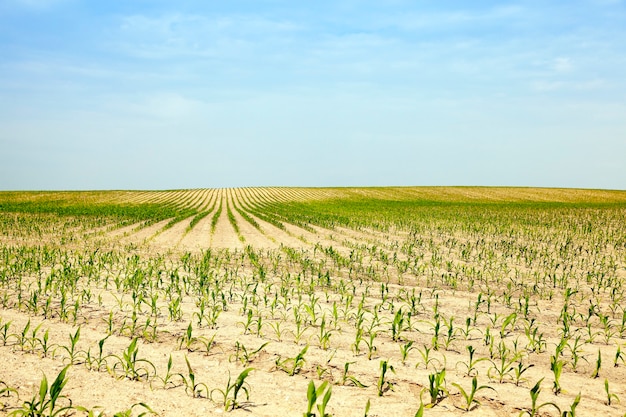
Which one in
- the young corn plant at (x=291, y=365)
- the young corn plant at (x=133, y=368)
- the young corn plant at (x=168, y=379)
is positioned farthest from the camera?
the young corn plant at (x=291, y=365)

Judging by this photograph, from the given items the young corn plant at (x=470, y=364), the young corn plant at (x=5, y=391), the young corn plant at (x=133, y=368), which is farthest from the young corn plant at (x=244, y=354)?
the young corn plant at (x=470, y=364)

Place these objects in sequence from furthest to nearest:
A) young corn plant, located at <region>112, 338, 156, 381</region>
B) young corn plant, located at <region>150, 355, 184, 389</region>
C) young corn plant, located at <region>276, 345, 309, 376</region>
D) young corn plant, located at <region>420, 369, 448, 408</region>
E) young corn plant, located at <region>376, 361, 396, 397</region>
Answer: young corn plant, located at <region>276, 345, 309, 376</region>
young corn plant, located at <region>112, 338, 156, 381</region>
young corn plant, located at <region>150, 355, 184, 389</region>
young corn plant, located at <region>376, 361, 396, 397</region>
young corn plant, located at <region>420, 369, 448, 408</region>

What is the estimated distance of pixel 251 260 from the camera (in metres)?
13.3

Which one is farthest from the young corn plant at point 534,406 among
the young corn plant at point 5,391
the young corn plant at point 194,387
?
the young corn plant at point 5,391

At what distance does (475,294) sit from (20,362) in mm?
8556

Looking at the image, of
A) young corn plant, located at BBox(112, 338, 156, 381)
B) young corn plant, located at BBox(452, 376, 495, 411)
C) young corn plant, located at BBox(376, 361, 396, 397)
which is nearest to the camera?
young corn plant, located at BBox(452, 376, 495, 411)

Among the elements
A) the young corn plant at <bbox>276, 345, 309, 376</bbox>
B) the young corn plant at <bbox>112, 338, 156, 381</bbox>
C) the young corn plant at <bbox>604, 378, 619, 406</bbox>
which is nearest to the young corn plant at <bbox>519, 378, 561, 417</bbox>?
the young corn plant at <bbox>604, 378, 619, 406</bbox>

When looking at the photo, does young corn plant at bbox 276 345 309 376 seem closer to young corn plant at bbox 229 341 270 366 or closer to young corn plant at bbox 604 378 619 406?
young corn plant at bbox 229 341 270 366

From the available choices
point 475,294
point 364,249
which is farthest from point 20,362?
point 364,249

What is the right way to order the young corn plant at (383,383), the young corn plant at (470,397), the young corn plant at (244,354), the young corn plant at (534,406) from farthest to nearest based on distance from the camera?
1. the young corn plant at (244,354)
2. the young corn plant at (383,383)
3. the young corn plant at (470,397)
4. the young corn plant at (534,406)

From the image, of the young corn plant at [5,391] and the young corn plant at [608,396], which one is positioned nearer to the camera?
the young corn plant at [5,391]

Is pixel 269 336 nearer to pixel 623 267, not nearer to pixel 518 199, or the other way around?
pixel 623 267

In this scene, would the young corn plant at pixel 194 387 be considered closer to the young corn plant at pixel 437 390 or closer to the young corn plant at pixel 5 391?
the young corn plant at pixel 5 391

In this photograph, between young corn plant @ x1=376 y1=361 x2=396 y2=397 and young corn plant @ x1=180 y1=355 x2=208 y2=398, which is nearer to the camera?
young corn plant @ x1=180 y1=355 x2=208 y2=398
